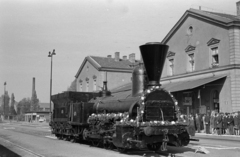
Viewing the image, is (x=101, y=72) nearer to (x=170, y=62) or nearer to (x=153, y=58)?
(x=170, y=62)

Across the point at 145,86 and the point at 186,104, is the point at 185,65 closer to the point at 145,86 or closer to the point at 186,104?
the point at 186,104

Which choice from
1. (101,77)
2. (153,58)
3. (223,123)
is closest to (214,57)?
(223,123)

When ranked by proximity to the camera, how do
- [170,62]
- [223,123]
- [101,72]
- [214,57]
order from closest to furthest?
[223,123]
[214,57]
[170,62]
[101,72]

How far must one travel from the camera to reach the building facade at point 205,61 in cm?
2359

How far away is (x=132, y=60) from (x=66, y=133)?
3534 centimetres

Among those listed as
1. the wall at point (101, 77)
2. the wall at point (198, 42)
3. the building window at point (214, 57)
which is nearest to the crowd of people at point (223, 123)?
the wall at point (198, 42)

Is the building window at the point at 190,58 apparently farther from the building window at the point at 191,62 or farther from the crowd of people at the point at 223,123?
the crowd of people at the point at 223,123

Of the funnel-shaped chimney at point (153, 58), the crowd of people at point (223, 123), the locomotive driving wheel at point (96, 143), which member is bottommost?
the locomotive driving wheel at point (96, 143)

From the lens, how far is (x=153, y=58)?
33.8 ft

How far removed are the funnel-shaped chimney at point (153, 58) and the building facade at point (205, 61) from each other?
13.3 meters

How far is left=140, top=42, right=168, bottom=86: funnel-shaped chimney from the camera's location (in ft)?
33.7

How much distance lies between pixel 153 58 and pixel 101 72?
34.1m

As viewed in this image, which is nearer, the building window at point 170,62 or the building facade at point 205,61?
the building facade at point 205,61

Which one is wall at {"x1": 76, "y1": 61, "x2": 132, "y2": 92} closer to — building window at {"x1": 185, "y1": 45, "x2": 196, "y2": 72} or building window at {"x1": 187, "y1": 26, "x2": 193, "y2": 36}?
building window at {"x1": 185, "y1": 45, "x2": 196, "y2": 72}
